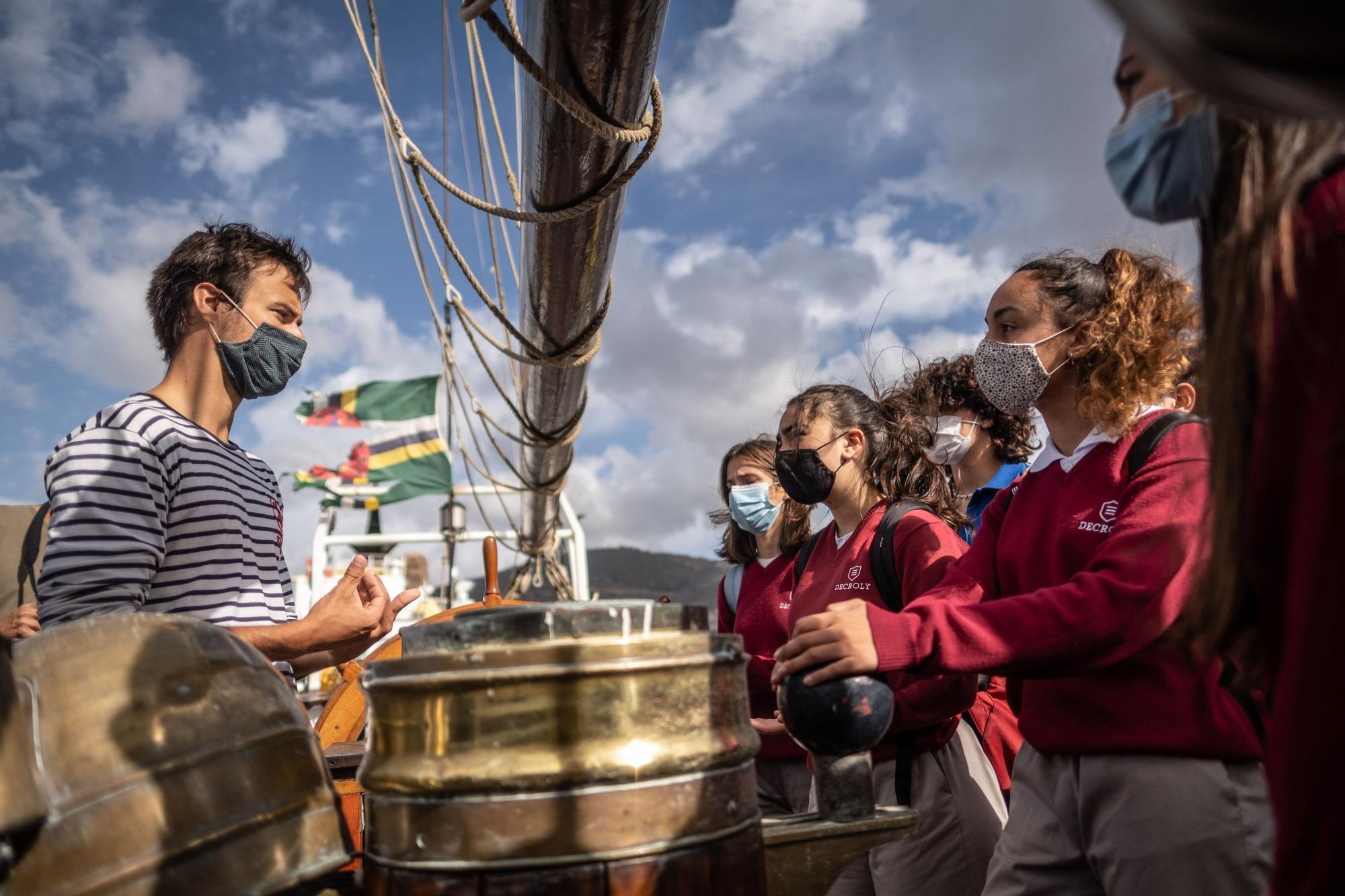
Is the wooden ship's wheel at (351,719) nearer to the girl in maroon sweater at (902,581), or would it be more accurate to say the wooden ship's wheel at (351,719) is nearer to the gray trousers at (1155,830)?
the girl in maroon sweater at (902,581)

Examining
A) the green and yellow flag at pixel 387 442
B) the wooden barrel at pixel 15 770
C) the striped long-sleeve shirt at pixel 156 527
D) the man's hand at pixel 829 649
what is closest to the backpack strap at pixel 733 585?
the striped long-sleeve shirt at pixel 156 527

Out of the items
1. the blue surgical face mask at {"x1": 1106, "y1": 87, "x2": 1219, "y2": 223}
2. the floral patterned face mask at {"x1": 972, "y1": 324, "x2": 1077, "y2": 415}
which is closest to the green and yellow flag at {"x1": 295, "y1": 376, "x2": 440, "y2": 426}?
the floral patterned face mask at {"x1": 972, "y1": 324, "x2": 1077, "y2": 415}

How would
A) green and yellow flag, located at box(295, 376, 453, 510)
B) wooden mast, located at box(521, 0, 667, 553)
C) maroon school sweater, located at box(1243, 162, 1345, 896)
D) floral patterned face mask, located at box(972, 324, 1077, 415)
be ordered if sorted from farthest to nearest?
green and yellow flag, located at box(295, 376, 453, 510) < wooden mast, located at box(521, 0, 667, 553) < floral patterned face mask, located at box(972, 324, 1077, 415) < maroon school sweater, located at box(1243, 162, 1345, 896)

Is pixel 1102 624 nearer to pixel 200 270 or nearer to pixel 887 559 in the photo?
pixel 887 559

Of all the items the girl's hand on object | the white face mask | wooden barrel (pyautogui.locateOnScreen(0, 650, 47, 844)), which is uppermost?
the white face mask

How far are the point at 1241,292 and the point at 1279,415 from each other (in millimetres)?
105

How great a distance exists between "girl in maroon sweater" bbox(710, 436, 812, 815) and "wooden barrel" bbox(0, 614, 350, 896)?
6.34 feet

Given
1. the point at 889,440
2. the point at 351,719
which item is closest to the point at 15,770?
the point at 889,440

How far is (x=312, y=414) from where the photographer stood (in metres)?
12.3

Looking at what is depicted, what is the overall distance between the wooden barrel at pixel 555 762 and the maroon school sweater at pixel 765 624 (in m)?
1.93

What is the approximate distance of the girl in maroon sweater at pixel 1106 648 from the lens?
150 centimetres

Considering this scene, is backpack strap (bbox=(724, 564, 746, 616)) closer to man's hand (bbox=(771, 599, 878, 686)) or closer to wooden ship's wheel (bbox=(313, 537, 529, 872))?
wooden ship's wheel (bbox=(313, 537, 529, 872))

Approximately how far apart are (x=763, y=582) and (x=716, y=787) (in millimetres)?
2766

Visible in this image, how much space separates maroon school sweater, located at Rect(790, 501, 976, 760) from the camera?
2113 millimetres
